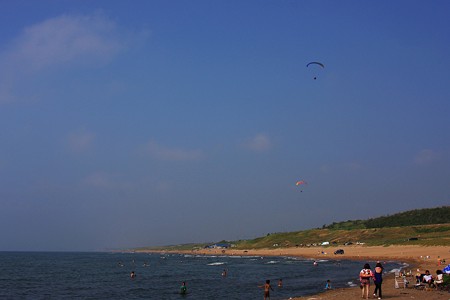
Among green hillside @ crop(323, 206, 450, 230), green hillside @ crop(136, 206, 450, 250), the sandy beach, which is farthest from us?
green hillside @ crop(323, 206, 450, 230)

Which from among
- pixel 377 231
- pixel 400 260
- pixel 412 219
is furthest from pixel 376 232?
pixel 400 260

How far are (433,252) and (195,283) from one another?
116 ft

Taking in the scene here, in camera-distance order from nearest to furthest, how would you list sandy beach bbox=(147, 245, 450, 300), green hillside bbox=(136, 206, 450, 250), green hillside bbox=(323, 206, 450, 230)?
sandy beach bbox=(147, 245, 450, 300) → green hillside bbox=(136, 206, 450, 250) → green hillside bbox=(323, 206, 450, 230)

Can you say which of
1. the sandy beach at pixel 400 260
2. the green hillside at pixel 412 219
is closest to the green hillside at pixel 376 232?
the green hillside at pixel 412 219

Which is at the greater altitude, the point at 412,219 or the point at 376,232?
the point at 412,219

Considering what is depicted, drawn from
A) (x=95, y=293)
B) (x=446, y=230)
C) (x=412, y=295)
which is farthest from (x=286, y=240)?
(x=412, y=295)

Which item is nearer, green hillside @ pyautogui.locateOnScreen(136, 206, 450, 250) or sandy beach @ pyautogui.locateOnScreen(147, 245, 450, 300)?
sandy beach @ pyautogui.locateOnScreen(147, 245, 450, 300)

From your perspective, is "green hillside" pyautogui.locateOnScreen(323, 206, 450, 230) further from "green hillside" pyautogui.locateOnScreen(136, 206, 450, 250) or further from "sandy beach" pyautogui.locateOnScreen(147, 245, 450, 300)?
"sandy beach" pyautogui.locateOnScreen(147, 245, 450, 300)

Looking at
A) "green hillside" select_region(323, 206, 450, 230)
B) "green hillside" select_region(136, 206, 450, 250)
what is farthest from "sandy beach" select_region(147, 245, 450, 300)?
"green hillside" select_region(323, 206, 450, 230)

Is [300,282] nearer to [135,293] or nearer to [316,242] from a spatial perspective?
[135,293]

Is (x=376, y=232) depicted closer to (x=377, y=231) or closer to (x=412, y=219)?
(x=377, y=231)

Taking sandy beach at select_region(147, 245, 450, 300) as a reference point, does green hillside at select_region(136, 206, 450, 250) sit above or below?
above

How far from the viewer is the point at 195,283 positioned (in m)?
51.6

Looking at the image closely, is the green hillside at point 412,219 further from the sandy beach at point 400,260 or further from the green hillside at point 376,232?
the sandy beach at point 400,260
